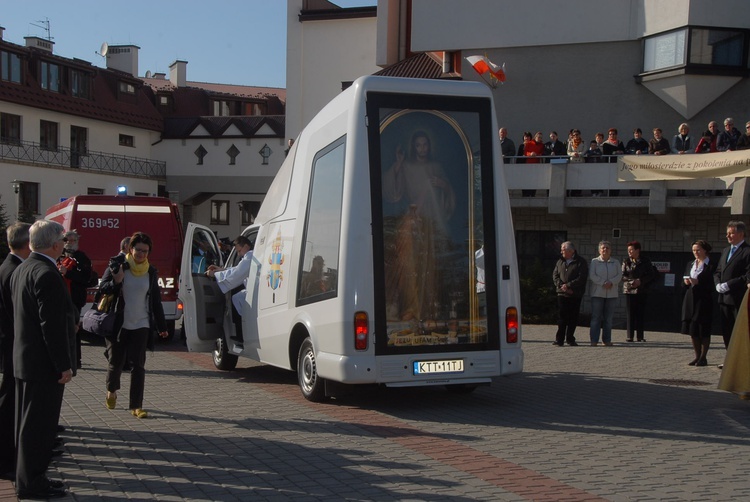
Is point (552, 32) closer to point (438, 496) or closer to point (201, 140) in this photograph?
point (438, 496)

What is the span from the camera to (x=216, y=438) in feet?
27.1

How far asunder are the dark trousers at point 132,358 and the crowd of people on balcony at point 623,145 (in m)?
15.2

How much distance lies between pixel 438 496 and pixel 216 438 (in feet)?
8.77

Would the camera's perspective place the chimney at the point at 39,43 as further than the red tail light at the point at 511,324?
Yes

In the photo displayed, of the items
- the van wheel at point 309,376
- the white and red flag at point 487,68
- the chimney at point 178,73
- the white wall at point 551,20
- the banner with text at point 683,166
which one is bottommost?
the van wheel at point 309,376

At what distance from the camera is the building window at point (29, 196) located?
49.1 metres

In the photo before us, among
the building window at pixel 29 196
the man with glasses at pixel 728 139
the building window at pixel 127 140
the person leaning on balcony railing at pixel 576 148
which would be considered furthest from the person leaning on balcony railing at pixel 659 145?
the building window at pixel 127 140

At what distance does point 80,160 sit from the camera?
53938 millimetres

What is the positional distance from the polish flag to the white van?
53.9 feet

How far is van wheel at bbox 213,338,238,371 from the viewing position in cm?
1305

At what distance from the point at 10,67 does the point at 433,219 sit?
149ft

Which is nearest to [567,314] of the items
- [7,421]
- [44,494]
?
[7,421]

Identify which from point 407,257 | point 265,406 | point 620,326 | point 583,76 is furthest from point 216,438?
point 583,76

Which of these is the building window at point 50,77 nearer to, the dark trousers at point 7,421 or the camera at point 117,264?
the camera at point 117,264
